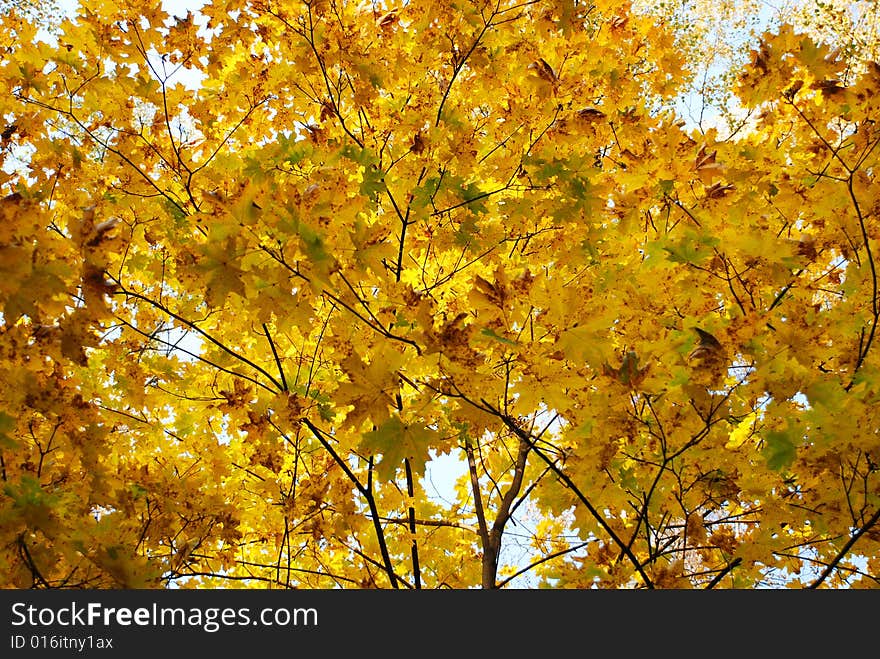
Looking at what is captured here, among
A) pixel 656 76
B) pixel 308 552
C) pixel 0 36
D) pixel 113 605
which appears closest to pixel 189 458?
pixel 308 552

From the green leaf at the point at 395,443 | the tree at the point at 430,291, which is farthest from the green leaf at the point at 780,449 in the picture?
the green leaf at the point at 395,443

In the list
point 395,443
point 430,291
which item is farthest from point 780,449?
point 430,291

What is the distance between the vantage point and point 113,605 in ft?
5.89

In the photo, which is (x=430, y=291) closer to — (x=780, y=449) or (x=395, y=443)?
(x=395, y=443)

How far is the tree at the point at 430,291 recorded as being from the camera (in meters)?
1.76

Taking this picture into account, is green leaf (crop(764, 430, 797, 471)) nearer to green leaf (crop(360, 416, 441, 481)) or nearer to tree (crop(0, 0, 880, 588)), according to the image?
tree (crop(0, 0, 880, 588))

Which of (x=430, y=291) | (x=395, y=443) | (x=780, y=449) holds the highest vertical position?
(x=430, y=291)

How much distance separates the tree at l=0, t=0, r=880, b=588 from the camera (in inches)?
69.5

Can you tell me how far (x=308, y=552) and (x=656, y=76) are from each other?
9.26 ft

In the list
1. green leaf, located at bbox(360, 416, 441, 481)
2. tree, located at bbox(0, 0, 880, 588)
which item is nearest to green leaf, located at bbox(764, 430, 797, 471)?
tree, located at bbox(0, 0, 880, 588)

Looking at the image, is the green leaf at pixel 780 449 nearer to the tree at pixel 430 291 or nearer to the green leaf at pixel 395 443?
the tree at pixel 430 291

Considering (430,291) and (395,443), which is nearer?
(395,443)

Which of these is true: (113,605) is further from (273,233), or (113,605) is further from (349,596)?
(273,233)

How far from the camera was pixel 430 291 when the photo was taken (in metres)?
2.77
